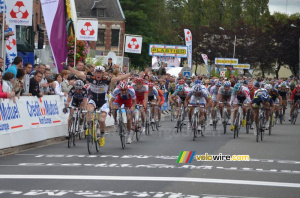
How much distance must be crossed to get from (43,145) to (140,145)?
97.8 inches

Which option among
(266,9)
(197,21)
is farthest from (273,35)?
(197,21)

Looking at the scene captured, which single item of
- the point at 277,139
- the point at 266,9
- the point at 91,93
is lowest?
the point at 277,139

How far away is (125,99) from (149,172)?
5.83m

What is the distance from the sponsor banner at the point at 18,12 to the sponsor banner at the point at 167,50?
3056 cm

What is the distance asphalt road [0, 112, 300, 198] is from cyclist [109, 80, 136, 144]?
75cm

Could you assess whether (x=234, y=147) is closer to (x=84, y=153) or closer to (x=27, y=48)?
(x=84, y=153)

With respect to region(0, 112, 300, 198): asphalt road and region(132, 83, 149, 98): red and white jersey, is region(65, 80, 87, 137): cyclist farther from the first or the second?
region(132, 83, 149, 98): red and white jersey

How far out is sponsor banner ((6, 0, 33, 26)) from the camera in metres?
19.4

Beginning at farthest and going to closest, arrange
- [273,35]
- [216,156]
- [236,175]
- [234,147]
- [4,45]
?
[273,35], [4,45], [234,147], [216,156], [236,175]

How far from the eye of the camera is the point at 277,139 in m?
21.2

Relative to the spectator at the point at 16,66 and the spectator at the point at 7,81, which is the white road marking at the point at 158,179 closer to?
the spectator at the point at 7,81

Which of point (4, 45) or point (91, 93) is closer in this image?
point (91, 93)

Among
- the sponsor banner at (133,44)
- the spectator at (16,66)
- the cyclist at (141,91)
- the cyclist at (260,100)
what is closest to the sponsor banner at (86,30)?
the cyclist at (141,91)

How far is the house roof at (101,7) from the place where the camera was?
87.2 metres
